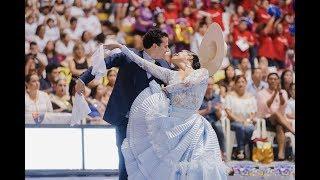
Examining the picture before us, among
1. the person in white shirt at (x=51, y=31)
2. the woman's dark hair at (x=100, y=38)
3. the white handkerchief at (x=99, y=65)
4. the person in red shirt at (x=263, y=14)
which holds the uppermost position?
the person in red shirt at (x=263, y=14)

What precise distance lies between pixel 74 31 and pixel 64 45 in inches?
10.2

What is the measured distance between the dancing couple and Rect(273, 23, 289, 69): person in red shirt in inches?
184

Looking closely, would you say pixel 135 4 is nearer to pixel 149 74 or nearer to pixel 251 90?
pixel 251 90

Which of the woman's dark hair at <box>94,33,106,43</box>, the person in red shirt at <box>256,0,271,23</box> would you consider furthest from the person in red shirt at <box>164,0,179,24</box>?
the person in red shirt at <box>256,0,271,23</box>

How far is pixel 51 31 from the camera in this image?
35.2 feet

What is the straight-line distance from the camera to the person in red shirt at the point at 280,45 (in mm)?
11531

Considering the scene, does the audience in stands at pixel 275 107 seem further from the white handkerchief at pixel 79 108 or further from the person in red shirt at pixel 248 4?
the white handkerchief at pixel 79 108

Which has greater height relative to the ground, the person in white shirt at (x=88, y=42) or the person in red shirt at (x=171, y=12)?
the person in red shirt at (x=171, y=12)

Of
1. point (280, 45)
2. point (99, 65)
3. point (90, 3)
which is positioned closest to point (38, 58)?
point (90, 3)

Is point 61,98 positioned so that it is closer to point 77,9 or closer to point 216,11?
point 77,9

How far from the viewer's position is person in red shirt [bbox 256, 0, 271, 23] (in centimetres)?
1170

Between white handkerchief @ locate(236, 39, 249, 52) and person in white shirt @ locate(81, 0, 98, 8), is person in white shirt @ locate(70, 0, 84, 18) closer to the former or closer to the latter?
person in white shirt @ locate(81, 0, 98, 8)

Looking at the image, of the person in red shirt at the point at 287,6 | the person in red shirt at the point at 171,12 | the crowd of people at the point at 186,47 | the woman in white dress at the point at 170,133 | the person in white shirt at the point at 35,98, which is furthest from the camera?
the person in red shirt at the point at 287,6

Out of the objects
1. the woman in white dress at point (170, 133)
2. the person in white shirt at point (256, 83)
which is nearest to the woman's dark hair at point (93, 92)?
the person in white shirt at point (256, 83)
